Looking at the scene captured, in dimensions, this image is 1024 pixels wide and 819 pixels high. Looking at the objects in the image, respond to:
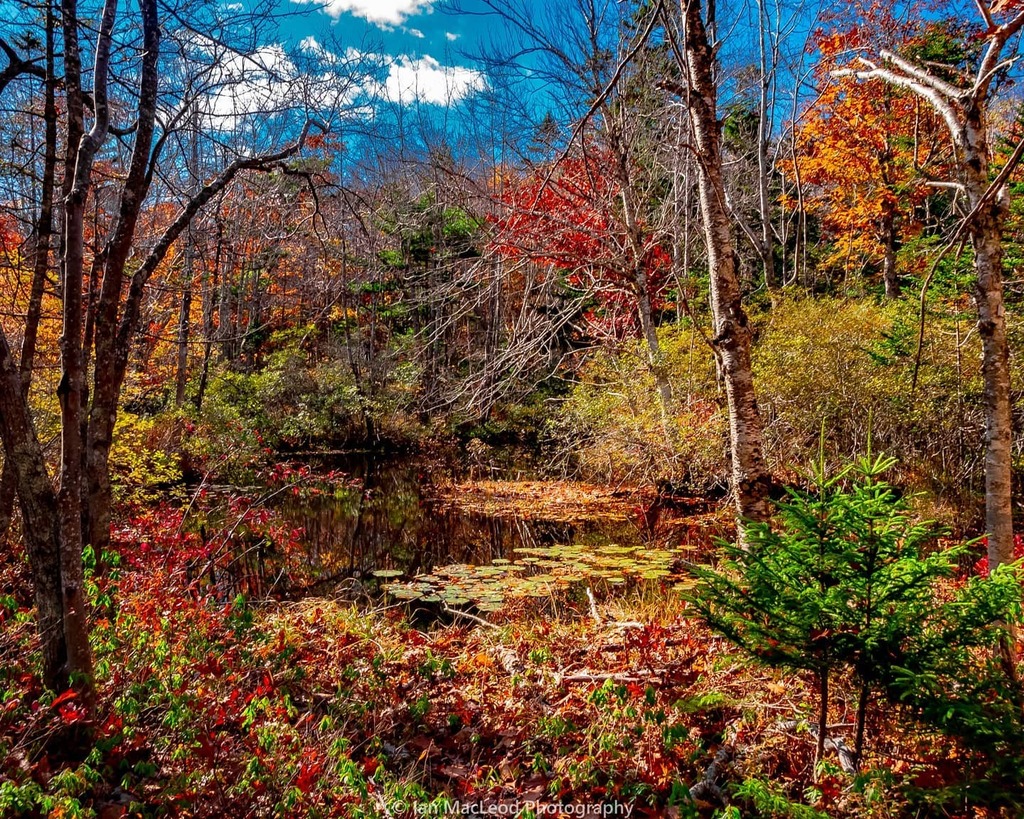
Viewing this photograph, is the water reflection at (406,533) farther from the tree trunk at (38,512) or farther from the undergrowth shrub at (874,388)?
the tree trunk at (38,512)

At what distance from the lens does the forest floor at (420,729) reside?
84.8 inches

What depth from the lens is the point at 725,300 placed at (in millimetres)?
3318

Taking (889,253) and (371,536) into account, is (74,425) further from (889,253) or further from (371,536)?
(889,253)

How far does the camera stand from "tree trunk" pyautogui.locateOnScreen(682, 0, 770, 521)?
3275mm

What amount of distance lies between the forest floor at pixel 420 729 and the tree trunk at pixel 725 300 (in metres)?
1.03

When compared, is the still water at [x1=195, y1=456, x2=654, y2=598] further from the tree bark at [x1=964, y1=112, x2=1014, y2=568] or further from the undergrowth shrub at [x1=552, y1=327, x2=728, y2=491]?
the tree bark at [x1=964, y1=112, x2=1014, y2=568]

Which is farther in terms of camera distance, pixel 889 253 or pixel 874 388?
pixel 889 253

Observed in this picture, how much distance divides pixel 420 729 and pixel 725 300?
304cm

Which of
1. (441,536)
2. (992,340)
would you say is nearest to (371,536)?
(441,536)

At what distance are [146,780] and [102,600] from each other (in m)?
1.37

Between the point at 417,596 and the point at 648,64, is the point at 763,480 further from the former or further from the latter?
the point at 648,64

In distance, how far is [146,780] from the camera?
2361 mm

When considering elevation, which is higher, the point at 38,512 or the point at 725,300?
the point at 725,300

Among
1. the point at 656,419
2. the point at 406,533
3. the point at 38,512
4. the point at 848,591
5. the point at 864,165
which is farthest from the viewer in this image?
the point at 864,165
